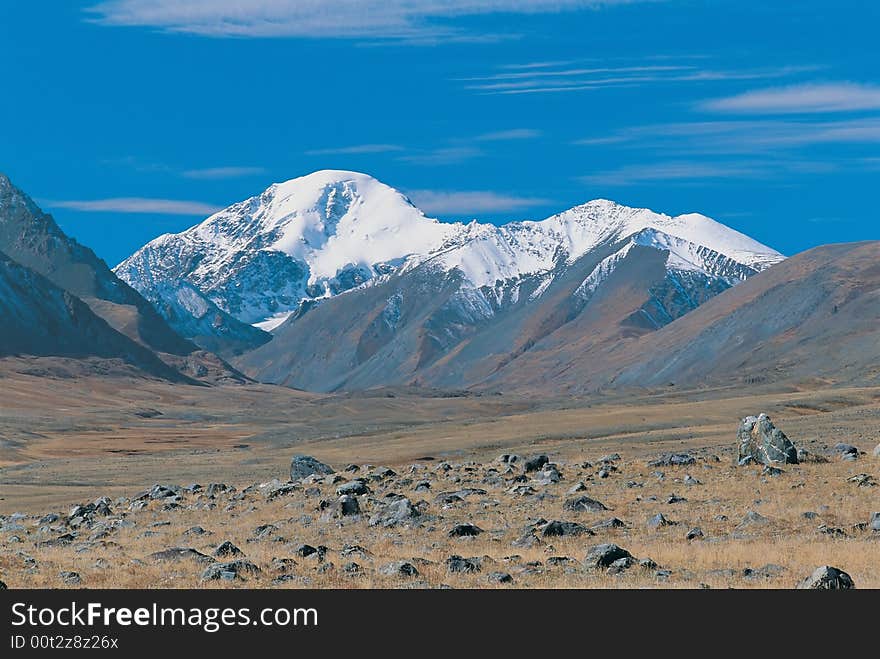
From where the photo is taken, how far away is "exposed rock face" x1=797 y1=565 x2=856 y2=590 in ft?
76.9

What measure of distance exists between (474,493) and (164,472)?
58654 mm

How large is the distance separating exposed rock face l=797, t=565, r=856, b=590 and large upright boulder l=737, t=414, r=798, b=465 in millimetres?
26258

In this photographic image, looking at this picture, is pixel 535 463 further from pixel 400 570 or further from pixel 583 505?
pixel 400 570

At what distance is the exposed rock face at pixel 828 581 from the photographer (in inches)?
923

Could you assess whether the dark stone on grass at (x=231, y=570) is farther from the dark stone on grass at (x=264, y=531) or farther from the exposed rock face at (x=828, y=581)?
the exposed rock face at (x=828, y=581)

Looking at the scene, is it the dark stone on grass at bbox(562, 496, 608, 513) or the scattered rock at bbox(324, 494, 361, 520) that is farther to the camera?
the scattered rock at bbox(324, 494, 361, 520)

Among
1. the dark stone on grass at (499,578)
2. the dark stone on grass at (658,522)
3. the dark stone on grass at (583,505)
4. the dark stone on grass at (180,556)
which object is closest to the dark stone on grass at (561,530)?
the dark stone on grass at (658,522)

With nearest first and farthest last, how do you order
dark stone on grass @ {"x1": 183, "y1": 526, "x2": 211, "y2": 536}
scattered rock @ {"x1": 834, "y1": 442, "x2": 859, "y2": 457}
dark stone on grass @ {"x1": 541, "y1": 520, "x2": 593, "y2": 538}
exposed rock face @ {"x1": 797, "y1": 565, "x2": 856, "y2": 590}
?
exposed rock face @ {"x1": 797, "y1": 565, "x2": 856, "y2": 590} < dark stone on grass @ {"x1": 541, "y1": 520, "x2": 593, "y2": 538} < dark stone on grass @ {"x1": 183, "y1": 526, "x2": 211, "y2": 536} < scattered rock @ {"x1": 834, "y1": 442, "x2": 859, "y2": 457}

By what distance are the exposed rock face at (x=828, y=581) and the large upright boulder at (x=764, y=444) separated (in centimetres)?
2626

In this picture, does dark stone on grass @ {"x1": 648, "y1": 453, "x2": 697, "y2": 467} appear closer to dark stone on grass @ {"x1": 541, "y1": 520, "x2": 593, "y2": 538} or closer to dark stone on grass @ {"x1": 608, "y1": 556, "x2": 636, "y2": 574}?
dark stone on grass @ {"x1": 541, "y1": 520, "x2": 593, "y2": 538}

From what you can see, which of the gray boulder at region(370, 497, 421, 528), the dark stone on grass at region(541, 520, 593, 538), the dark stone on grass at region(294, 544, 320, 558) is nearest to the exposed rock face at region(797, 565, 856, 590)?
the dark stone on grass at region(541, 520, 593, 538)

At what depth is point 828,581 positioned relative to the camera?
23.5 m

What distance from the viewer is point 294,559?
101 ft

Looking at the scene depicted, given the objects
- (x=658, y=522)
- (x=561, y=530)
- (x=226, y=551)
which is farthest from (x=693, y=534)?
(x=226, y=551)
